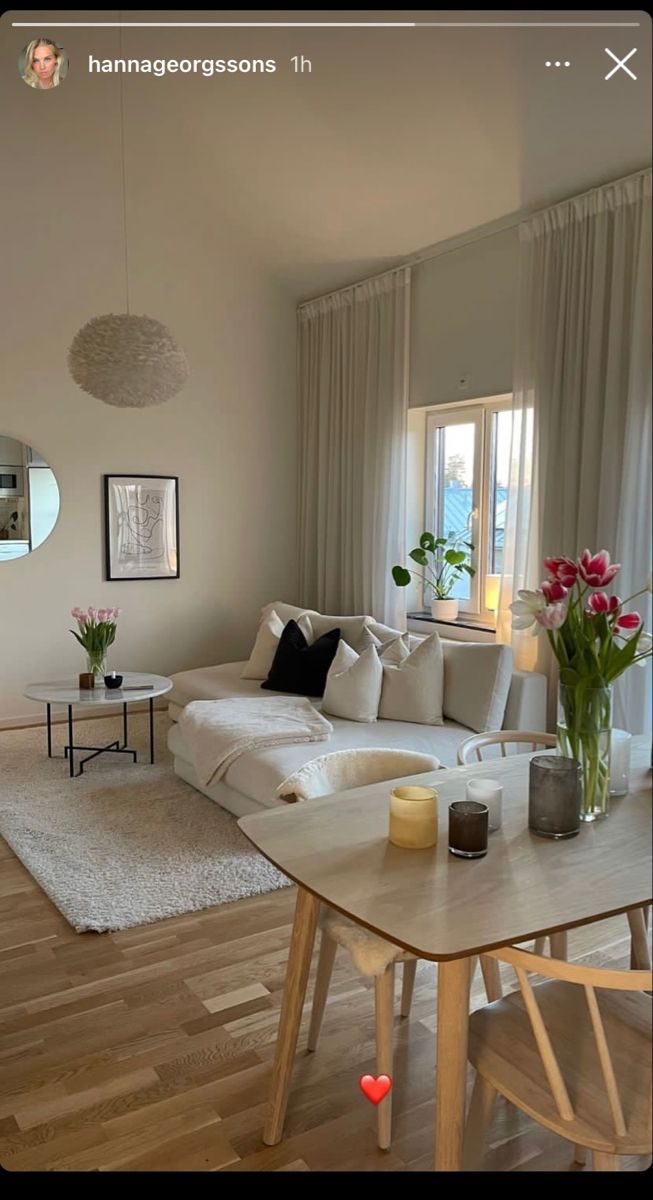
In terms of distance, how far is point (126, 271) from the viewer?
473 cm

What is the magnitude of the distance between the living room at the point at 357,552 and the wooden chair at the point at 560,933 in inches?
0.8

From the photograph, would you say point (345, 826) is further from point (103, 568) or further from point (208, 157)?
point (103, 568)

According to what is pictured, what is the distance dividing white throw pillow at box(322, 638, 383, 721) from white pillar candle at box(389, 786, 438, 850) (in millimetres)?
2320

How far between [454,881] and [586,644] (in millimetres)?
416

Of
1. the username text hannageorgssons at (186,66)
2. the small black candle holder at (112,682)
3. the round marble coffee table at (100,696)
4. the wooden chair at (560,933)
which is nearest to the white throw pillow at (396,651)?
the round marble coffee table at (100,696)

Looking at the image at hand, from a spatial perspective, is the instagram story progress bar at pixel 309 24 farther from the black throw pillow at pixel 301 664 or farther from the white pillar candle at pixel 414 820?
the black throw pillow at pixel 301 664

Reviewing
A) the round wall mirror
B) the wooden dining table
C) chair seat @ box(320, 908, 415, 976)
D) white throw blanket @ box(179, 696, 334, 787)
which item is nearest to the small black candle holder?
→ white throw blanket @ box(179, 696, 334, 787)

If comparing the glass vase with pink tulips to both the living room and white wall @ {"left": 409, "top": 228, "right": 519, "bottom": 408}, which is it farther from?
white wall @ {"left": 409, "top": 228, "right": 519, "bottom": 408}

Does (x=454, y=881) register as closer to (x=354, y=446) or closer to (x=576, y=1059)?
(x=576, y=1059)

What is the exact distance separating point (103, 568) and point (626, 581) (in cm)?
458

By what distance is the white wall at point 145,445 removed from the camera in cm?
470

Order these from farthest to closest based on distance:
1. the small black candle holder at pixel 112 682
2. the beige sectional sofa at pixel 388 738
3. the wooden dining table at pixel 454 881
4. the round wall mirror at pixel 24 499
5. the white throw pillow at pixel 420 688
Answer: the round wall mirror at pixel 24 499 → the small black candle holder at pixel 112 682 → the white throw pillow at pixel 420 688 → the beige sectional sofa at pixel 388 738 → the wooden dining table at pixel 454 881

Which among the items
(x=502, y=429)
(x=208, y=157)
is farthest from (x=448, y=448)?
(x=208, y=157)

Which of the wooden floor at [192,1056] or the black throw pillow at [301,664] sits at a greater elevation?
the black throw pillow at [301,664]
